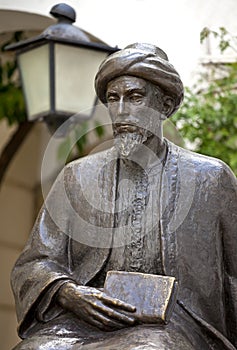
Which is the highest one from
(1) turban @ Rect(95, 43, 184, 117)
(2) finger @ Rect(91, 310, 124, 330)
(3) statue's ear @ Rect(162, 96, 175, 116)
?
(1) turban @ Rect(95, 43, 184, 117)

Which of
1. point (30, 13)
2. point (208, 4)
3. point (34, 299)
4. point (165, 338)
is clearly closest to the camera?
point (165, 338)

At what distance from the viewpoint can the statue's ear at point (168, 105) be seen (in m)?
4.41

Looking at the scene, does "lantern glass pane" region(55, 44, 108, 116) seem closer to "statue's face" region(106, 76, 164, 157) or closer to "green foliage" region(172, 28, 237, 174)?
"green foliage" region(172, 28, 237, 174)

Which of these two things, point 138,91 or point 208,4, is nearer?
point 138,91

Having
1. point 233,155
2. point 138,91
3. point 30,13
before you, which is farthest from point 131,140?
point 30,13

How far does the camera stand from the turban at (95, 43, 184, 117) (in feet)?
14.1

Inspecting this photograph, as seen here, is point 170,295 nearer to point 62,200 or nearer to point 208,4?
point 62,200

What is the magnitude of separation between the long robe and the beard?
130 mm

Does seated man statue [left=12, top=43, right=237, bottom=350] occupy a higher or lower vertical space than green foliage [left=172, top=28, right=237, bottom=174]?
higher

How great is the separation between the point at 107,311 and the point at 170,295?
0.20m

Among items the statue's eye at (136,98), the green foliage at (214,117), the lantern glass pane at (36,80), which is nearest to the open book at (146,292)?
the statue's eye at (136,98)

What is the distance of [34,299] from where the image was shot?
13.9 ft

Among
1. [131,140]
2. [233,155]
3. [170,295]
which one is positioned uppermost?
[131,140]

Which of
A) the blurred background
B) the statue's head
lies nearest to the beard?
the statue's head
